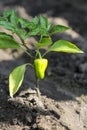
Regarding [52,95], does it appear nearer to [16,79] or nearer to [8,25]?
[16,79]

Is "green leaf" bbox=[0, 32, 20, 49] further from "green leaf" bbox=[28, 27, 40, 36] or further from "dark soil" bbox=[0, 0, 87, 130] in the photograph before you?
"dark soil" bbox=[0, 0, 87, 130]

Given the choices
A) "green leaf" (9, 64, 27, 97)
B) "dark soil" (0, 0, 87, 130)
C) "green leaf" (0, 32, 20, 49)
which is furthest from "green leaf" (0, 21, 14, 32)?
"dark soil" (0, 0, 87, 130)

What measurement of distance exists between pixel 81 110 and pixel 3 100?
555 mm

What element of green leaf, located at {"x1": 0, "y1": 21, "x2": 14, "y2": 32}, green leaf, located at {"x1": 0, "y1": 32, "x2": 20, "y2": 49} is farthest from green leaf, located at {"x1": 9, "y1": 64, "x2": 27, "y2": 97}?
green leaf, located at {"x1": 0, "y1": 21, "x2": 14, "y2": 32}

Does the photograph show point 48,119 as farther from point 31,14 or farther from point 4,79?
point 31,14

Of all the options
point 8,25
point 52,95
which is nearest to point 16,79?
point 8,25

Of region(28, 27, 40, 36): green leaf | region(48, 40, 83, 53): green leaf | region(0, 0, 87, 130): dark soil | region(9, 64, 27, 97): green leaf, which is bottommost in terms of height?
region(0, 0, 87, 130): dark soil

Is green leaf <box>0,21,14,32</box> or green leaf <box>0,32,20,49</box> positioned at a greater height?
green leaf <box>0,21,14,32</box>

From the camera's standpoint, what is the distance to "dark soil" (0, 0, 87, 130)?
2.56 meters

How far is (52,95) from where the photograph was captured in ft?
9.80

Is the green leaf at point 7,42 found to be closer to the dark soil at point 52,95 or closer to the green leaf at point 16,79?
the green leaf at point 16,79

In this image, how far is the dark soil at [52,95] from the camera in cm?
256

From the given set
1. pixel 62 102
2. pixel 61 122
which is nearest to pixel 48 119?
pixel 61 122

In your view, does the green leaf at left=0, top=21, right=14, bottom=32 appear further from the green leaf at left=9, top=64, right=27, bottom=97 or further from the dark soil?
the dark soil
